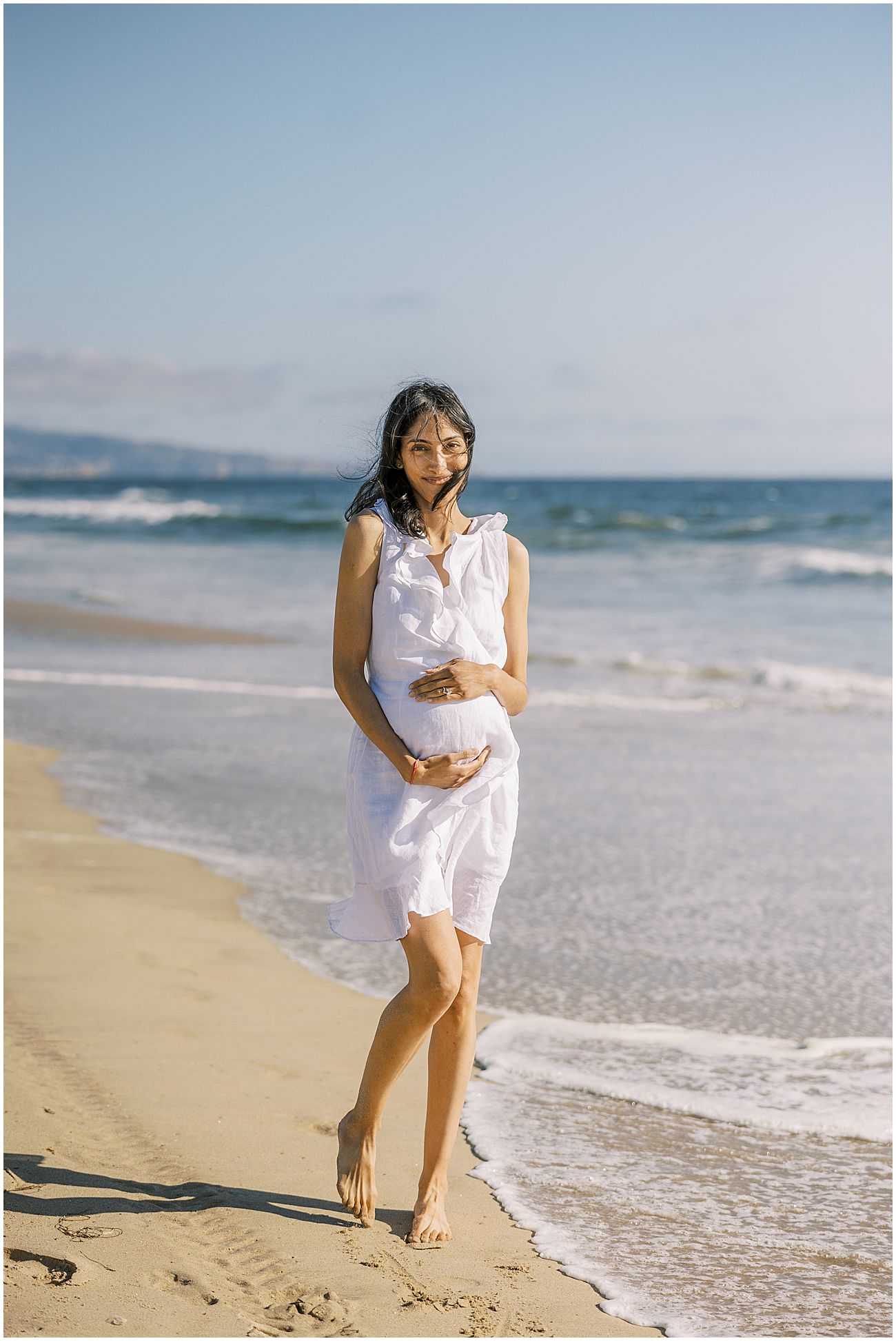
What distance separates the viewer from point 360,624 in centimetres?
300

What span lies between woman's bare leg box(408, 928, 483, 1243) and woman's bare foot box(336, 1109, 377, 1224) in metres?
0.12

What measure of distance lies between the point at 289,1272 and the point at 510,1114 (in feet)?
3.70

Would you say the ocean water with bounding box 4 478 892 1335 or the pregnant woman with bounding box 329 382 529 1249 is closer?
the pregnant woman with bounding box 329 382 529 1249

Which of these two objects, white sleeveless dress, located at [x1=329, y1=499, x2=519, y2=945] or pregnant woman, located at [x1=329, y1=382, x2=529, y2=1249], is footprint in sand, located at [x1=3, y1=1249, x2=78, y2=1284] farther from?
Result: white sleeveless dress, located at [x1=329, y1=499, x2=519, y2=945]

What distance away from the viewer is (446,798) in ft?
9.80

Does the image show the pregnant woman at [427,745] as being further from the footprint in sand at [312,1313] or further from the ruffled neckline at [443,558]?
the footprint in sand at [312,1313]

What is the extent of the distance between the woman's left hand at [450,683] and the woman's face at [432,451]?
18.1 inches

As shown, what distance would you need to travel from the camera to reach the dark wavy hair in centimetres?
307

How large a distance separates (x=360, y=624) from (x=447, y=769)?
0.41 meters

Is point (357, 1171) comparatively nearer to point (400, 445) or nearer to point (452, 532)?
point (452, 532)

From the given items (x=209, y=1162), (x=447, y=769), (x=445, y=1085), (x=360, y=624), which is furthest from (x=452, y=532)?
(x=209, y=1162)

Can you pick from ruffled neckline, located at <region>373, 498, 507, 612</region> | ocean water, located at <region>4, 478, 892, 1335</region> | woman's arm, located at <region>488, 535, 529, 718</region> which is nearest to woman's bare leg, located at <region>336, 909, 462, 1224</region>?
ocean water, located at <region>4, 478, 892, 1335</region>

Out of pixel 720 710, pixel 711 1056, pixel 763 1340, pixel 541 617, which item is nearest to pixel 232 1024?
pixel 711 1056

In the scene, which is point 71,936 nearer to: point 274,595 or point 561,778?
point 561,778
